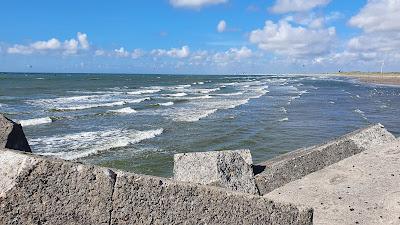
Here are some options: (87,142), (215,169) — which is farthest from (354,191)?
(87,142)

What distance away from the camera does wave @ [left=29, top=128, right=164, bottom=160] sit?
14734 mm

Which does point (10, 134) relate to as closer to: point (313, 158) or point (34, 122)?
point (313, 158)

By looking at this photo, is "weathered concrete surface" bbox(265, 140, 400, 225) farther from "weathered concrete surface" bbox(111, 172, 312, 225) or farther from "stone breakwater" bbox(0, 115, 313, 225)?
"stone breakwater" bbox(0, 115, 313, 225)

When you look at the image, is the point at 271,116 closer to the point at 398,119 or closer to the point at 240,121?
the point at 240,121

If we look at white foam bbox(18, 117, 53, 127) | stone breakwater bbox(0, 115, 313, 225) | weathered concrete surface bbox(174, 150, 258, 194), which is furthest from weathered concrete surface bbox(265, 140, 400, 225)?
white foam bbox(18, 117, 53, 127)

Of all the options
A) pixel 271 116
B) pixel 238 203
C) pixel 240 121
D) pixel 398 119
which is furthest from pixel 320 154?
pixel 398 119

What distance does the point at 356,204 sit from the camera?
6.62 metres

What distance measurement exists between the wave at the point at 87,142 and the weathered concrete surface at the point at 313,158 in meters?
8.02

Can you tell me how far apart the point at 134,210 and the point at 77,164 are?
603 mm

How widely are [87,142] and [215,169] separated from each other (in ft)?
37.4

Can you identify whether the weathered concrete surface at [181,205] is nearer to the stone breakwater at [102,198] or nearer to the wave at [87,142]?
the stone breakwater at [102,198]

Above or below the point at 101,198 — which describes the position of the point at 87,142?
below

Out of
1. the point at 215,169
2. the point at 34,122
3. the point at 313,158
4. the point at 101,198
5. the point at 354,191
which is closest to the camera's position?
the point at 101,198

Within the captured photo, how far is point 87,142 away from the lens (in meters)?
16.9
